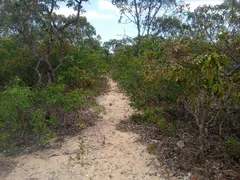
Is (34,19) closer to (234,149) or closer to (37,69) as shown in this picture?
(37,69)

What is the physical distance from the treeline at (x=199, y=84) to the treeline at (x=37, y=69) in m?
1.50

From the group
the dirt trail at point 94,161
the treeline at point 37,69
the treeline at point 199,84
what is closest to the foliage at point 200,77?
the treeline at point 199,84

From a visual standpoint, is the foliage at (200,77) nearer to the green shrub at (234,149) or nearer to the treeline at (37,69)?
the green shrub at (234,149)

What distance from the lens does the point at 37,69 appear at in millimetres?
6852

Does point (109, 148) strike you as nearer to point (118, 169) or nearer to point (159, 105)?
point (118, 169)

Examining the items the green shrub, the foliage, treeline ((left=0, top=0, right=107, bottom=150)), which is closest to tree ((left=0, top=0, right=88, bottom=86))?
treeline ((left=0, top=0, right=107, bottom=150))

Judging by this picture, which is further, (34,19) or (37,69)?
(37,69)

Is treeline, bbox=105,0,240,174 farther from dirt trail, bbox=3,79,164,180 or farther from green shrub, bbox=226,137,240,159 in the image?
dirt trail, bbox=3,79,164,180

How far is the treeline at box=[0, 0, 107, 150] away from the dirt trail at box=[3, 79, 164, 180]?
0.46 m

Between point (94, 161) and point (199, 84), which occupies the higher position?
point (199, 84)

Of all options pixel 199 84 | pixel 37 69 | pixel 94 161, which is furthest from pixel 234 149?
pixel 37 69

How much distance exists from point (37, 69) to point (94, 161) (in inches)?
138

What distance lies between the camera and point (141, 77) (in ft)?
20.6

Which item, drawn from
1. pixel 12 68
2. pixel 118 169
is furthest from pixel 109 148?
pixel 12 68
